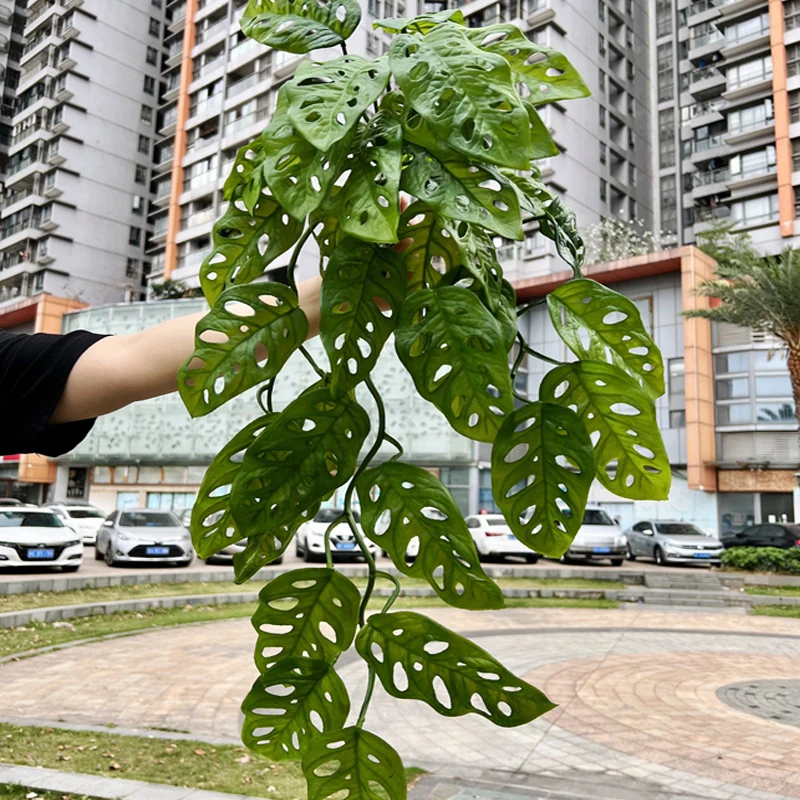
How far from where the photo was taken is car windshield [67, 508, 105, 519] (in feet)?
66.0

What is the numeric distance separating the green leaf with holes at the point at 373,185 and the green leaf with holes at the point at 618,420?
244 mm

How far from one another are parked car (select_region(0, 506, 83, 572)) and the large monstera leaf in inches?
502

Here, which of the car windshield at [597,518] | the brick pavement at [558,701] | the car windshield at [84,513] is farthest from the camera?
the car windshield at [84,513]

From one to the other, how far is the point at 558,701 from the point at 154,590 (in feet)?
24.1

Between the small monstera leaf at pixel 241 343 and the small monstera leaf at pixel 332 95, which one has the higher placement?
the small monstera leaf at pixel 332 95

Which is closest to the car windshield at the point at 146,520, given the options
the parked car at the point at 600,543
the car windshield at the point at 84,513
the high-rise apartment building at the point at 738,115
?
the car windshield at the point at 84,513

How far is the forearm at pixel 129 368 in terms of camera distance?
934 millimetres

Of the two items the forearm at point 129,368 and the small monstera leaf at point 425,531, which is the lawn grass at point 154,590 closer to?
the forearm at point 129,368

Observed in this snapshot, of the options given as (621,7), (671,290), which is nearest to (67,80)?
(621,7)

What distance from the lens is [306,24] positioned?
0.83 m

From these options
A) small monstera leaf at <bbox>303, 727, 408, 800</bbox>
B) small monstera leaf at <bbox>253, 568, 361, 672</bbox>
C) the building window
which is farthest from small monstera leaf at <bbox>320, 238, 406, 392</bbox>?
the building window

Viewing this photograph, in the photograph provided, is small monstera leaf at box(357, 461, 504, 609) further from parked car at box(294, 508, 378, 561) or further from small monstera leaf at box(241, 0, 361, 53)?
parked car at box(294, 508, 378, 561)

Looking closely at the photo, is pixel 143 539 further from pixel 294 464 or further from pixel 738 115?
pixel 738 115

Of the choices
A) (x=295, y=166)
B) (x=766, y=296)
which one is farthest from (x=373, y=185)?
(x=766, y=296)
